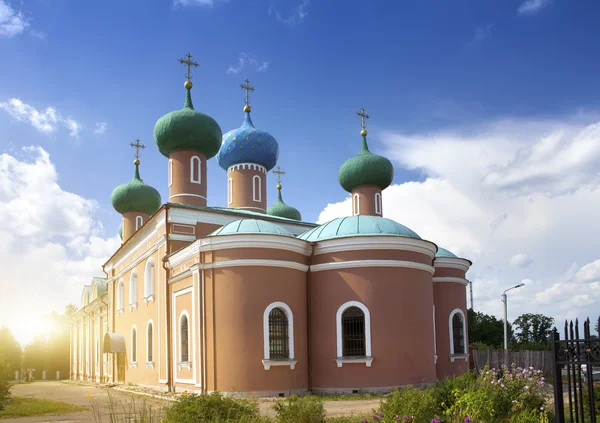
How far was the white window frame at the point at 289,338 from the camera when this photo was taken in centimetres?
1512

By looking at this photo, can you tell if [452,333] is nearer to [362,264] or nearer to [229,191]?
[362,264]

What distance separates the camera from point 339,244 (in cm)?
1595

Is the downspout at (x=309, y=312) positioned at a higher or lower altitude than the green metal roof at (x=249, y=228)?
lower

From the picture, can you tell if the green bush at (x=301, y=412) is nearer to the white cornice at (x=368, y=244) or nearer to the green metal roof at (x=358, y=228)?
the white cornice at (x=368, y=244)

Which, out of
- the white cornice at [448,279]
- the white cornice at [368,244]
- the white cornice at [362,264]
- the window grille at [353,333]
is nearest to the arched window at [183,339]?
the white cornice at [362,264]

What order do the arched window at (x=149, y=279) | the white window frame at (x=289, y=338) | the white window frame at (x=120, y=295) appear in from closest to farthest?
the white window frame at (x=289, y=338)
the arched window at (x=149, y=279)
the white window frame at (x=120, y=295)

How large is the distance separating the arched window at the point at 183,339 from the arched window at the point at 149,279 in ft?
11.4

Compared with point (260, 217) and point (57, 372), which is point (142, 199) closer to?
point (260, 217)

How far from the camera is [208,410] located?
7867mm

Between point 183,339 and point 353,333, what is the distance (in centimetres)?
496

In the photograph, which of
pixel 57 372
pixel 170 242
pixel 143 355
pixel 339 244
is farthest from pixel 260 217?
pixel 57 372

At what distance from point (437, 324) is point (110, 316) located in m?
14.3

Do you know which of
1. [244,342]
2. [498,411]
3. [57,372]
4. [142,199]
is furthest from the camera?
[57,372]

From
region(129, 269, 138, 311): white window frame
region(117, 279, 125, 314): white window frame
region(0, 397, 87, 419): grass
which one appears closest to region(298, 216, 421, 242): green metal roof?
region(0, 397, 87, 419): grass
